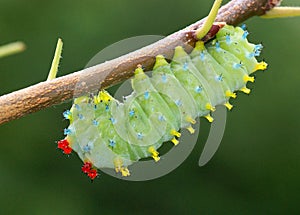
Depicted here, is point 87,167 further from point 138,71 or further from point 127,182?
point 127,182

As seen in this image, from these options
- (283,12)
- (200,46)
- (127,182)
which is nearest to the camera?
(283,12)

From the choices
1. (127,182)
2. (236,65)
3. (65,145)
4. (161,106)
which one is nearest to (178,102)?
(161,106)

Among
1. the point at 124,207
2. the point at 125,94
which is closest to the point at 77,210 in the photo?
the point at 124,207

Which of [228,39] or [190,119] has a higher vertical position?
A: [228,39]

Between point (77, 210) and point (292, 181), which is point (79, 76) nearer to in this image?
point (77, 210)

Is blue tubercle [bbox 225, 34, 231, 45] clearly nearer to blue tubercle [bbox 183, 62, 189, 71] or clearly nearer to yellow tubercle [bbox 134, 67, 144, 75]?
blue tubercle [bbox 183, 62, 189, 71]

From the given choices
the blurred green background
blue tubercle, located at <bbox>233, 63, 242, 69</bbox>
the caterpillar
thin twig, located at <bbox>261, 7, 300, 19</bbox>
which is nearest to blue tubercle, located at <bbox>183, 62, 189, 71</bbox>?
the caterpillar

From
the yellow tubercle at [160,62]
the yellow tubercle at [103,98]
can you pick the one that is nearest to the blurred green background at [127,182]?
the yellow tubercle at [103,98]
